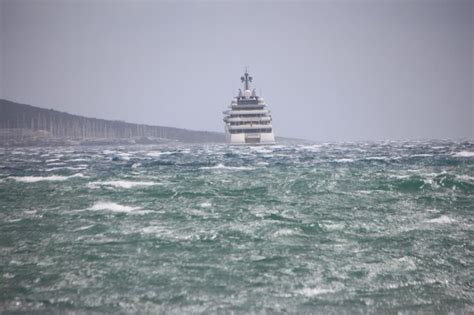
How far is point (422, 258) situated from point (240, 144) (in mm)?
91734

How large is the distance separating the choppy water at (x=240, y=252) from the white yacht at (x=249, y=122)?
83.5 meters

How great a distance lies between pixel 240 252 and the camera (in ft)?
28.1

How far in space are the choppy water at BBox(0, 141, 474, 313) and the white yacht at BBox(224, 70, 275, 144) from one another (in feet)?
274

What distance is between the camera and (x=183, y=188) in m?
18.5

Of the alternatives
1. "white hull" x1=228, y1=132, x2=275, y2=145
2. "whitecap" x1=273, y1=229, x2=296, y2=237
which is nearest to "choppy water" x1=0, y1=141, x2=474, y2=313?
"whitecap" x1=273, y1=229, x2=296, y2=237

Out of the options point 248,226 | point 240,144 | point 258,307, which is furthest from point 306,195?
point 240,144

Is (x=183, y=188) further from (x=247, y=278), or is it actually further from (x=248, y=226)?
(x=247, y=278)

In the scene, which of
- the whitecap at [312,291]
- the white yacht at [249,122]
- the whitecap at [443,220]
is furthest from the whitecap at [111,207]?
the white yacht at [249,122]

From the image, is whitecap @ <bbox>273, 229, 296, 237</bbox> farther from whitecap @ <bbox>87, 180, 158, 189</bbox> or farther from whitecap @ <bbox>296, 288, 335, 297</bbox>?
whitecap @ <bbox>87, 180, 158, 189</bbox>

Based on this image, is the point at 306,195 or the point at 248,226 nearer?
the point at 248,226

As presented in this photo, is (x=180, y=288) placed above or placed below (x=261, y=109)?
below

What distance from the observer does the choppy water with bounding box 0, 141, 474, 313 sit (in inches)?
247

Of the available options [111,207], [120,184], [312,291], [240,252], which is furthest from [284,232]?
[120,184]

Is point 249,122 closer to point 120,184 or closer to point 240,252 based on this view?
point 120,184
